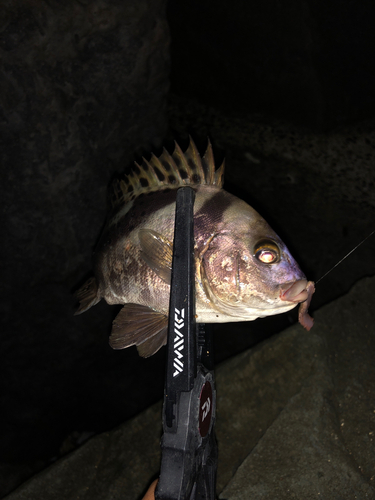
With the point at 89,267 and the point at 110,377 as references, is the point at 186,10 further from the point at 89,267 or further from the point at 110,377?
the point at 110,377

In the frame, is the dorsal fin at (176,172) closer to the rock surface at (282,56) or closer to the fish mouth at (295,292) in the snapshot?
the fish mouth at (295,292)

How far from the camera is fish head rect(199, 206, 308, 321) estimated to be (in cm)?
107

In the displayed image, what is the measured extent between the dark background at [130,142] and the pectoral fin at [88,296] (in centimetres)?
85

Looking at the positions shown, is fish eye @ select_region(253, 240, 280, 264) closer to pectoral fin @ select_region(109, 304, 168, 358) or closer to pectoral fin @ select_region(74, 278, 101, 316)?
pectoral fin @ select_region(109, 304, 168, 358)

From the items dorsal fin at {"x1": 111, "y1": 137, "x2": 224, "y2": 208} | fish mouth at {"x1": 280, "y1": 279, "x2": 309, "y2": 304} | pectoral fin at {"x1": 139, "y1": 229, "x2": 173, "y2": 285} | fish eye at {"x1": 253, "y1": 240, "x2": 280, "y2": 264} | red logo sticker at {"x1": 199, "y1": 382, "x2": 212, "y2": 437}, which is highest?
dorsal fin at {"x1": 111, "y1": 137, "x2": 224, "y2": 208}

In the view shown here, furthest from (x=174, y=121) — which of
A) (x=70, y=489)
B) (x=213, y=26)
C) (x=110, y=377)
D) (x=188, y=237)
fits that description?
(x=70, y=489)

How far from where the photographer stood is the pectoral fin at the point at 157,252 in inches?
46.8

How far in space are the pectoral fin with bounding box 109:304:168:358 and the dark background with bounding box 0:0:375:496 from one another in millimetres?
1238

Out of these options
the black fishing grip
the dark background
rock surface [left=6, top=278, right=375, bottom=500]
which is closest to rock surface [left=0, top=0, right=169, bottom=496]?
the dark background

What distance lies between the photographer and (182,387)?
3.38ft

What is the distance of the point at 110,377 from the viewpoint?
112 inches

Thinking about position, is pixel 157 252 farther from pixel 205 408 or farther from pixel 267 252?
pixel 205 408

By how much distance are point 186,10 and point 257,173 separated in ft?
3.65

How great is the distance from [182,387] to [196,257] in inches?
15.5
